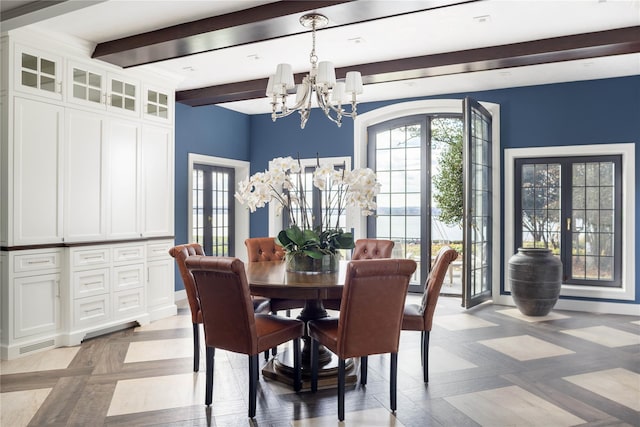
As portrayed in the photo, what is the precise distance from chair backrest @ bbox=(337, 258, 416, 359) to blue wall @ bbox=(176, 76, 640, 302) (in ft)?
10.2

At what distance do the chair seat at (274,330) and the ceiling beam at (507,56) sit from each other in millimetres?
3070

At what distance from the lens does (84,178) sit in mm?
4418

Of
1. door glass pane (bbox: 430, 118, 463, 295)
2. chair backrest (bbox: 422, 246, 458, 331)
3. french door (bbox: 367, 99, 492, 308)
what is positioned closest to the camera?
chair backrest (bbox: 422, 246, 458, 331)

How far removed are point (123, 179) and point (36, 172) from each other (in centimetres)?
90

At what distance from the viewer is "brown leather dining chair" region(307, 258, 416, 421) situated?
8.57 ft

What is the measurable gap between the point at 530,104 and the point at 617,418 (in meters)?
4.23

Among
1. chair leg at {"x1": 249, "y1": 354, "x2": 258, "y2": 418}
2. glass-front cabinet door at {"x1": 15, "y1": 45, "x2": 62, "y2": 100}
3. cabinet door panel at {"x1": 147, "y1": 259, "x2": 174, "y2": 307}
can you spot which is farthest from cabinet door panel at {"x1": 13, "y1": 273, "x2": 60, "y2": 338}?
chair leg at {"x1": 249, "y1": 354, "x2": 258, "y2": 418}

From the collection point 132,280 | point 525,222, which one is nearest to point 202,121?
point 132,280

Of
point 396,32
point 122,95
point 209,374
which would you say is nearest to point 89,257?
point 122,95

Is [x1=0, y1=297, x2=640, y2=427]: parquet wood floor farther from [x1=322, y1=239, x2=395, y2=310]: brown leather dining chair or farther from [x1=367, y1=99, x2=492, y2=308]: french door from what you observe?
[x1=367, y1=99, x2=492, y2=308]: french door

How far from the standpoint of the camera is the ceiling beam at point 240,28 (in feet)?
10.7

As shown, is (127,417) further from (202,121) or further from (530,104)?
(530,104)

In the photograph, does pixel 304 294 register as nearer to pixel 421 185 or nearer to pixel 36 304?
pixel 36 304

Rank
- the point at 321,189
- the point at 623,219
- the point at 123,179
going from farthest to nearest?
the point at 623,219 < the point at 123,179 < the point at 321,189
